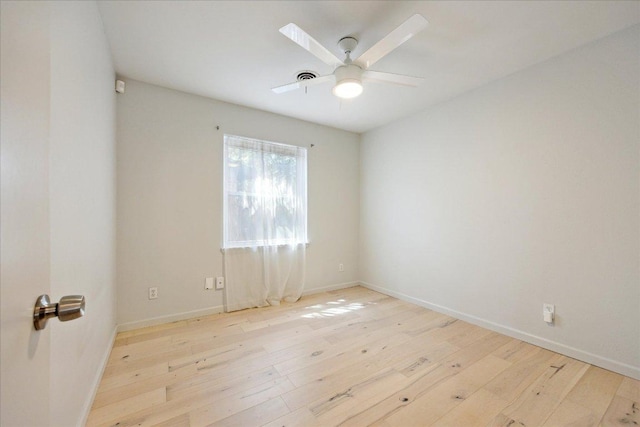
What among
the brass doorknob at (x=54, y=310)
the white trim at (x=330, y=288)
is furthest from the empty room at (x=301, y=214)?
the white trim at (x=330, y=288)

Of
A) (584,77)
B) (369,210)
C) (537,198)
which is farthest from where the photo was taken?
(369,210)

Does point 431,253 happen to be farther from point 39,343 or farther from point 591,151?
point 39,343

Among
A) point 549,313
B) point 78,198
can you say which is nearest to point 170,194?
point 78,198

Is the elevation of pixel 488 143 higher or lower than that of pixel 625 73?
lower

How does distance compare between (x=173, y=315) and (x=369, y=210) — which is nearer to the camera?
(x=173, y=315)

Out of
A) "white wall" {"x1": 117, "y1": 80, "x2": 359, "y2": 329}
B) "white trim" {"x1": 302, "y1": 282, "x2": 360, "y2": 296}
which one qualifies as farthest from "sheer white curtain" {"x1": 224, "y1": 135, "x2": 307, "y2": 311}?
"white trim" {"x1": 302, "y1": 282, "x2": 360, "y2": 296}

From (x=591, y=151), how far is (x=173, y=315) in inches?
155

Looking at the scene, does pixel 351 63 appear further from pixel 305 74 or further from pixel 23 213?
pixel 23 213

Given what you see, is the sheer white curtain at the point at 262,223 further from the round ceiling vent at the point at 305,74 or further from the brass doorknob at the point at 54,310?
the brass doorknob at the point at 54,310

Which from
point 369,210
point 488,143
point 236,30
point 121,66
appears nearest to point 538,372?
point 488,143

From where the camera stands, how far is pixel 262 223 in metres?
3.13

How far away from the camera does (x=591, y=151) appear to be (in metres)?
1.94

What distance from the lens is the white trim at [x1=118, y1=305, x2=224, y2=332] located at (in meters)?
2.42

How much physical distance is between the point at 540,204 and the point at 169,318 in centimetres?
363
